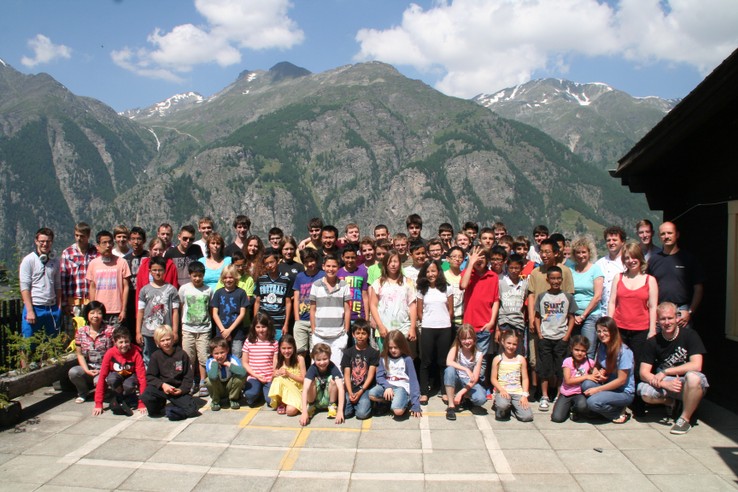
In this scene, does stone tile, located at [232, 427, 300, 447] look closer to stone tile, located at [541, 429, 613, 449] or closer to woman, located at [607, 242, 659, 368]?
stone tile, located at [541, 429, 613, 449]

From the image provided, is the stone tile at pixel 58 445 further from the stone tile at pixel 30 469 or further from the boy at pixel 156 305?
the boy at pixel 156 305

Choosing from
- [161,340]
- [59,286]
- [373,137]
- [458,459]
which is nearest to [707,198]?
[458,459]

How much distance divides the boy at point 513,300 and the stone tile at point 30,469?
5368 millimetres

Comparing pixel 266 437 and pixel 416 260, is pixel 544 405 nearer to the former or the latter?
pixel 416 260

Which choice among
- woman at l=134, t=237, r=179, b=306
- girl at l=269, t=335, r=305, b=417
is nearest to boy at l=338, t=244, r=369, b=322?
girl at l=269, t=335, r=305, b=417

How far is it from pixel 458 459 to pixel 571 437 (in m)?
1.44

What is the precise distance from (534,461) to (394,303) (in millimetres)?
2630

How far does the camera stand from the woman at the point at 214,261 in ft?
26.7

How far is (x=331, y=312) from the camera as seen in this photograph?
7.36 metres

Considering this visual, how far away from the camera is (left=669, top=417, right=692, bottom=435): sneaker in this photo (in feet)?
20.6

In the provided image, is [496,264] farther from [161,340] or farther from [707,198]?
[161,340]

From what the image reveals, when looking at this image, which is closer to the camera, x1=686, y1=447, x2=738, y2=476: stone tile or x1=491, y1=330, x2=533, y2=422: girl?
x1=686, y1=447, x2=738, y2=476: stone tile

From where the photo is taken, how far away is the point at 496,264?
763 centimetres

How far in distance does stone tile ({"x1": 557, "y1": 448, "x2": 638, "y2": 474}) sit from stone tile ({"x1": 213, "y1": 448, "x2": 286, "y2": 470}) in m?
2.94
